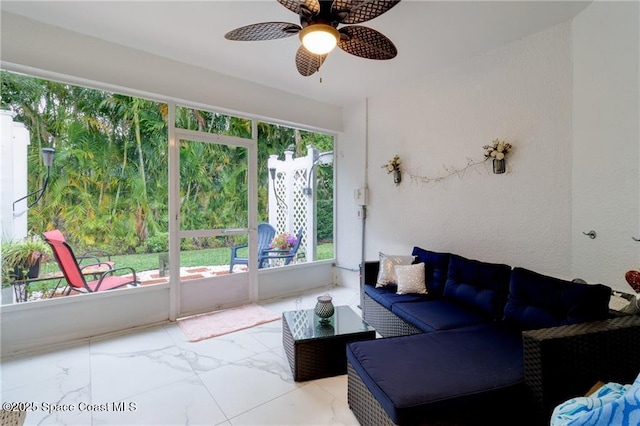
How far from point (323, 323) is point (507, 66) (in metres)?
2.86

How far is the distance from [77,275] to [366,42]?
10.8 feet

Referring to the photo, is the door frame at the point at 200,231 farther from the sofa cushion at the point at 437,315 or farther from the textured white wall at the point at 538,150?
the sofa cushion at the point at 437,315

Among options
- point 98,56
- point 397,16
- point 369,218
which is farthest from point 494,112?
point 98,56

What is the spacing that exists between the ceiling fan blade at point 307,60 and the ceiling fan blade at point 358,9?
395 millimetres

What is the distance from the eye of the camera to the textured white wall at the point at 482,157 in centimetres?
252

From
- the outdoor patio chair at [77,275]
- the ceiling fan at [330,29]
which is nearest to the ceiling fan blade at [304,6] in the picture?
the ceiling fan at [330,29]

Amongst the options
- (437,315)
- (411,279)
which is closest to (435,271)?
(411,279)

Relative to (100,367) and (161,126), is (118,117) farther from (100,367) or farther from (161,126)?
(100,367)

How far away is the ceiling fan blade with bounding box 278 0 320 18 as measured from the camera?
1756 millimetres

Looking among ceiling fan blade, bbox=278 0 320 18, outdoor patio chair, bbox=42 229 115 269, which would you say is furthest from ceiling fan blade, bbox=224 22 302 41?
outdoor patio chair, bbox=42 229 115 269

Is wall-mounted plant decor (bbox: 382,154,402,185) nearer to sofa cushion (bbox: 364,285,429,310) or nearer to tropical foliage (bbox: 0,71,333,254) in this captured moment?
sofa cushion (bbox: 364,285,429,310)

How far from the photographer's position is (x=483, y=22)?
2498mm

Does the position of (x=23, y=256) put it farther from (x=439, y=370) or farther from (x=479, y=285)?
(x=479, y=285)

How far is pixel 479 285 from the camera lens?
254 cm
